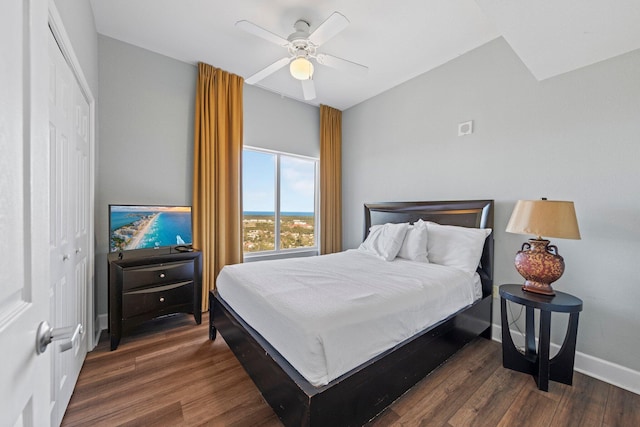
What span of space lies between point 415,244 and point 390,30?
210 centimetres

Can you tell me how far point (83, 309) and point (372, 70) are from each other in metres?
3.67

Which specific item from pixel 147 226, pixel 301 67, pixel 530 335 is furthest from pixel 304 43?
pixel 530 335

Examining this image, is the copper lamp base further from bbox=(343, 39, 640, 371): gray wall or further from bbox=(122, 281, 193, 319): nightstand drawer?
bbox=(122, 281, 193, 319): nightstand drawer

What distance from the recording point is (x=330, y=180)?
14.2ft

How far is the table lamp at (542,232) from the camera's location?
1844 mm

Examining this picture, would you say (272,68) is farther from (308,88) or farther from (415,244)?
(415,244)

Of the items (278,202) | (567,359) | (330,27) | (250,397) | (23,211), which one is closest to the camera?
(23,211)

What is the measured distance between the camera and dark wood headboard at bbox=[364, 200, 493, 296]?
8.44 ft

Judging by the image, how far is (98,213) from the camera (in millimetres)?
2604

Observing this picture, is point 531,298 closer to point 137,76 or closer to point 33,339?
point 33,339

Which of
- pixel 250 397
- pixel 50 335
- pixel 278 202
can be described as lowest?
pixel 250 397

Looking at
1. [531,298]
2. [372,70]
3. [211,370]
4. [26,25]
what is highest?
[372,70]

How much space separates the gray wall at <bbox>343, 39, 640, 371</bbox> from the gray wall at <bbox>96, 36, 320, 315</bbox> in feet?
8.96

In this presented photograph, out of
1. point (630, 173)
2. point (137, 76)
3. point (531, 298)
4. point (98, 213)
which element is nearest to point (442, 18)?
point (630, 173)
